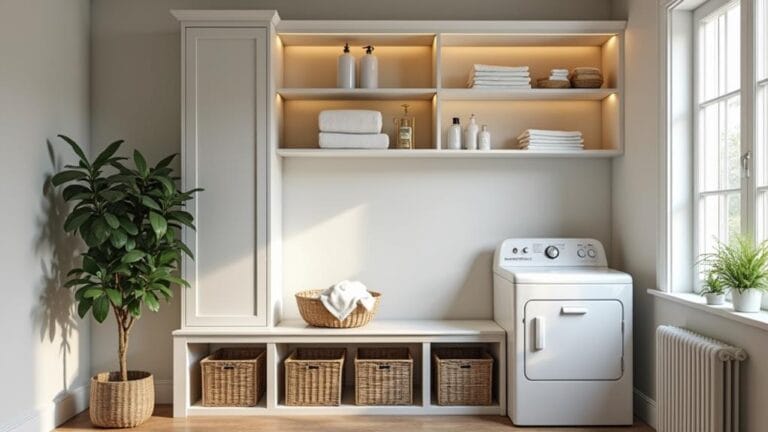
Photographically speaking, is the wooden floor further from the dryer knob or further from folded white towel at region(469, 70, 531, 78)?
folded white towel at region(469, 70, 531, 78)

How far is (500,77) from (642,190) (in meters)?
1.00

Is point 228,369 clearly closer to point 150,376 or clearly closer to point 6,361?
point 150,376

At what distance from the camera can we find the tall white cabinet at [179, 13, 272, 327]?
12.0 ft

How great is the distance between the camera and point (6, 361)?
119 inches

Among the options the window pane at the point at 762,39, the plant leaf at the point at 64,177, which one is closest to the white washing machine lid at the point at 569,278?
the window pane at the point at 762,39

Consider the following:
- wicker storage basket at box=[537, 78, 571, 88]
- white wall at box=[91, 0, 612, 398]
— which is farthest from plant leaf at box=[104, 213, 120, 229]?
wicker storage basket at box=[537, 78, 571, 88]

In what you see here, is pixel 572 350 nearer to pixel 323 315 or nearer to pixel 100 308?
pixel 323 315

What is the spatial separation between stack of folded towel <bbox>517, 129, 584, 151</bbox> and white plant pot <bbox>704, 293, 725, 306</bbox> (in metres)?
1.29

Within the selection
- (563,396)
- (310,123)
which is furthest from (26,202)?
(563,396)

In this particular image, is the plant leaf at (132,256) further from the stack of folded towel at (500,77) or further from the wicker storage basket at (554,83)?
the wicker storage basket at (554,83)

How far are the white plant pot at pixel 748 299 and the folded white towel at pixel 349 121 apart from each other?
2.01 m

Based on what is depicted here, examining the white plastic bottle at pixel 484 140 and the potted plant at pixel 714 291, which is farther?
the white plastic bottle at pixel 484 140

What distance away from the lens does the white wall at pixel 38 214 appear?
305cm

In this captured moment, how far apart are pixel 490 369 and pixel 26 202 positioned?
98.9 inches
